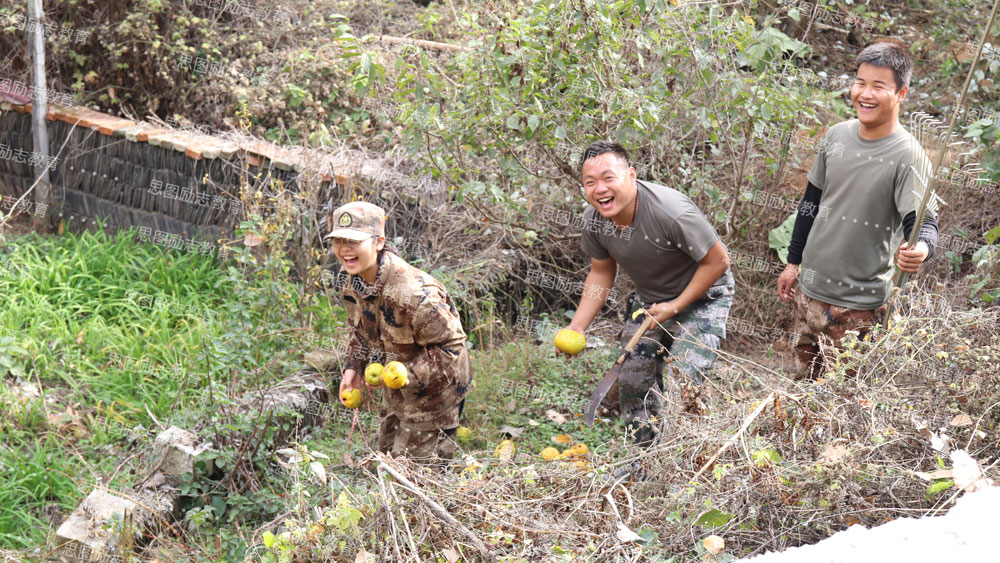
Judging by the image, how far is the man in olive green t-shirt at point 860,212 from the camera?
3402mm

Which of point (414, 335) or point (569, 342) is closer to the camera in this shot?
point (414, 335)

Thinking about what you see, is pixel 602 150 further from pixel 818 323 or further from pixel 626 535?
pixel 626 535

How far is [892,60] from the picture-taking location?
11.0ft

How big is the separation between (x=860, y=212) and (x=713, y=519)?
194 cm

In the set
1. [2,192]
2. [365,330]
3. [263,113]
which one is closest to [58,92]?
[2,192]

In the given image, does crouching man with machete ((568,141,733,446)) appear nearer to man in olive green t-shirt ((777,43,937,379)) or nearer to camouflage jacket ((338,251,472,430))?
man in olive green t-shirt ((777,43,937,379))

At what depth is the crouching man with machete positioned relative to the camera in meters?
3.79

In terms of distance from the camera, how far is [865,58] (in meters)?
3.43

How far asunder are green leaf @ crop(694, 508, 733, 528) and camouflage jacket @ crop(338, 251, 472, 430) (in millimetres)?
1716

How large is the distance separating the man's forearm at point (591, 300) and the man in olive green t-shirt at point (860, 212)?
83cm

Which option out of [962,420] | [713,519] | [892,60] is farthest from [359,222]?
[962,420]

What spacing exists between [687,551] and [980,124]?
11.0 ft

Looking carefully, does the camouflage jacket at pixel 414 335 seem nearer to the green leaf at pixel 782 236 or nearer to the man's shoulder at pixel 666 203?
the man's shoulder at pixel 666 203

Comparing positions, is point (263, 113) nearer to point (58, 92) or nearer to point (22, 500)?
point (58, 92)
